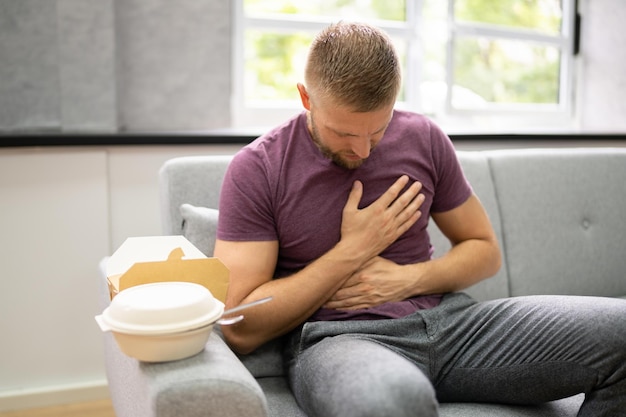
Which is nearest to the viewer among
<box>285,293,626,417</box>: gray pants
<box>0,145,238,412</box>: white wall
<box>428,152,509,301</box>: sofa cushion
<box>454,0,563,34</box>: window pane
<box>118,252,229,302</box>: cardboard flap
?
<box>118,252,229,302</box>: cardboard flap

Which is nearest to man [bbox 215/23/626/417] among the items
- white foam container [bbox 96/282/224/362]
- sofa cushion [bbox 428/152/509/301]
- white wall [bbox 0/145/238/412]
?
white foam container [bbox 96/282/224/362]

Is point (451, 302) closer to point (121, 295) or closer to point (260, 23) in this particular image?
point (121, 295)

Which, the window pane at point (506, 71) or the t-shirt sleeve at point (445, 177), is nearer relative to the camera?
the t-shirt sleeve at point (445, 177)

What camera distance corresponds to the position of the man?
137 centimetres

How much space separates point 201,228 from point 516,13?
87.9 inches

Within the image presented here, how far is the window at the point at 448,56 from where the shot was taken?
9.00ft

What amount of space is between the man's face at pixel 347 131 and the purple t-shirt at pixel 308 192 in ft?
0.11

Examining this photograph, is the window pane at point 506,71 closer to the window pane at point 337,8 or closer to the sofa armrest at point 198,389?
the window pane at point 337,8

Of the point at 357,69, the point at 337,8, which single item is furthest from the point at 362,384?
the point at 337,8

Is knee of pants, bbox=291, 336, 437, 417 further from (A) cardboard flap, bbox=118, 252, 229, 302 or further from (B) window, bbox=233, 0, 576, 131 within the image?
(B) window, bbox=233, 0, 576, 131

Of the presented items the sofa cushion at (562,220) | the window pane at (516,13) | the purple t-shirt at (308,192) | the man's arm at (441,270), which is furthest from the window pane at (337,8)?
the man's arm at (441,270)

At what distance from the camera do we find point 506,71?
3232 mm

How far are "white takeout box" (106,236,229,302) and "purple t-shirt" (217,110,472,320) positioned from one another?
177 mm

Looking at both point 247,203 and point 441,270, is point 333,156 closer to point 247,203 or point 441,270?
point 247,203
